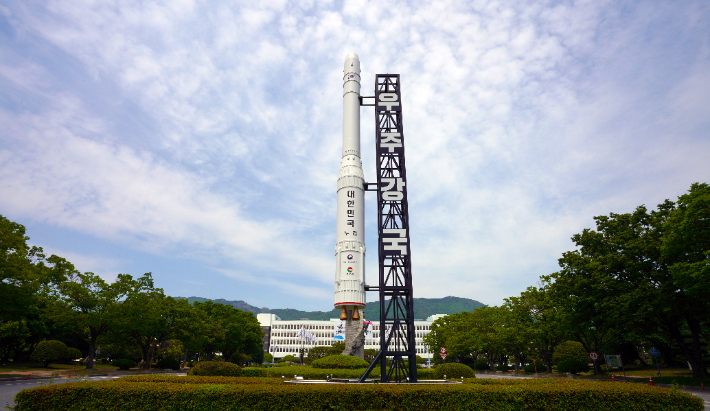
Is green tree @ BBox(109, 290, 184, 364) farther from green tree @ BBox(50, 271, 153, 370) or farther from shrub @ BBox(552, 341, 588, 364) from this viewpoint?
shrub @ BBox(552, 341, 588, 364)

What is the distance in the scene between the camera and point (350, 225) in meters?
38.6

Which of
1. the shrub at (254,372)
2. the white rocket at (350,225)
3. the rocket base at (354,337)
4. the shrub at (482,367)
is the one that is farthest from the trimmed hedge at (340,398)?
the shrub at (482,367)

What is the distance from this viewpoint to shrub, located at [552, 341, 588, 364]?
55.9m

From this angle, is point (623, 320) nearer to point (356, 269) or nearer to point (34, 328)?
point (356, 269)

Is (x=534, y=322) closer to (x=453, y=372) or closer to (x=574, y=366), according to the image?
(x=574, y=366)

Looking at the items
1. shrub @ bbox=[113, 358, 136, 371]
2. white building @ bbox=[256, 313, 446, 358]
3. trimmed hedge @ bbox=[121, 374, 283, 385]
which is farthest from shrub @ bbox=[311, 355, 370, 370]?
white building @ bbox=[256, 313, 446, 358]

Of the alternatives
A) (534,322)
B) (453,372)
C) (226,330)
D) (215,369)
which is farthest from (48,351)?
(534,322)

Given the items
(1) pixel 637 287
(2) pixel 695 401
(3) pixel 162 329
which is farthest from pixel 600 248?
(3) pixel 162 329

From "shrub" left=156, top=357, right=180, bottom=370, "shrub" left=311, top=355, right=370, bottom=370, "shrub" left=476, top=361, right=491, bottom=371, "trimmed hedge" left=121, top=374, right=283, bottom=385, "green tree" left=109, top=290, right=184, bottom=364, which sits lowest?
"shrub" left=476, top=361, right=491, bottom=371

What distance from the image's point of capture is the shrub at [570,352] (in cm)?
5594

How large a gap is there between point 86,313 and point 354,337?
30.4 m

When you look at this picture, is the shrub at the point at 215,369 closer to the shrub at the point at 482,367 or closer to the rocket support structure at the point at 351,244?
the rocket support structure at the point at 351,244

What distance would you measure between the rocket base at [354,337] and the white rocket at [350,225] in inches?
23.4

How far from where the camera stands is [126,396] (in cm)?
1302
